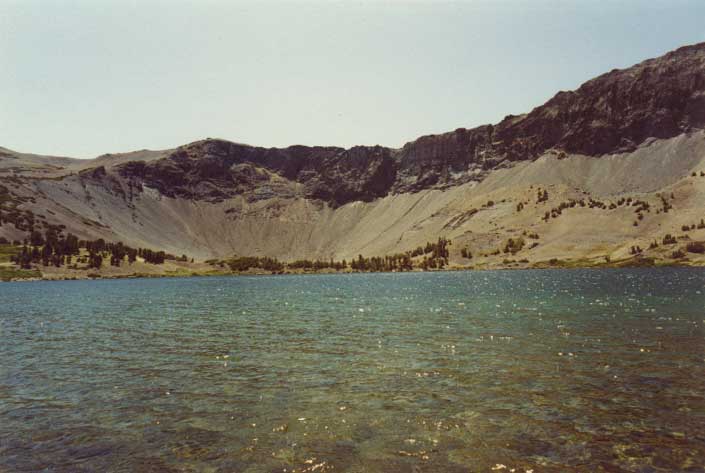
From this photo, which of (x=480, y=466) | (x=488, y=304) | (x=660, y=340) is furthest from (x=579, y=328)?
(x=480, y=466)

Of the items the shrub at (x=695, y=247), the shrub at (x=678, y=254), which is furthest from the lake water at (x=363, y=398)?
the shrub at (x=695, y=247)

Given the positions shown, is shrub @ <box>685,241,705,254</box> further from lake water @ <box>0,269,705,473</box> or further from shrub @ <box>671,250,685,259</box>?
lake water @ <box>0,269,705,473</box>

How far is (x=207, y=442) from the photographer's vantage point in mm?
19047

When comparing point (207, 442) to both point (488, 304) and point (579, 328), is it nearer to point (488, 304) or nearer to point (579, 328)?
point (579, 328)

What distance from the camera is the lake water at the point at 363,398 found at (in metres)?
17.3

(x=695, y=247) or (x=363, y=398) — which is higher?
(x=695, y=247)

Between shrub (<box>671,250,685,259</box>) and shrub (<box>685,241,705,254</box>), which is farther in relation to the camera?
shrub (<box>671,250,685,259</box>)

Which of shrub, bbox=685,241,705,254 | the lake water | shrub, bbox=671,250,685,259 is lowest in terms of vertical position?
the lake water

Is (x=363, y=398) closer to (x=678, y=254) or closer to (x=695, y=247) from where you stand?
(x=678, y=254)

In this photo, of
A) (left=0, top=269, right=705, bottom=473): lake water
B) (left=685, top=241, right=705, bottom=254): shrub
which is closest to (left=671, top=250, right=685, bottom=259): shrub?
(left=685, top=241, right=705, bottom=254): shrub

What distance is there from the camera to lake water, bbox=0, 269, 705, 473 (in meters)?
17.3

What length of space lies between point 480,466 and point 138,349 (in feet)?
102

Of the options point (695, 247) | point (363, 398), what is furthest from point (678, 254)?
point (363, 398)

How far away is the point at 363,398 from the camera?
79.8 feet
